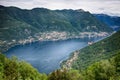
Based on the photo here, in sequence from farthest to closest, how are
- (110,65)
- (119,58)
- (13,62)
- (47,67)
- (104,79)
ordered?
(47,67) < (119,58) < (110,65) < (104,79) < (13,62)

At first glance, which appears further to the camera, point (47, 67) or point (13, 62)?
point (47, 67)

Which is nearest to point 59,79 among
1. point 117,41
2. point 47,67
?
point 47,67

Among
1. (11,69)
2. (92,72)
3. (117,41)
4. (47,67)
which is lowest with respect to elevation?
(47,67)

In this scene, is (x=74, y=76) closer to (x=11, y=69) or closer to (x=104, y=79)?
Result: (x=104, y=79)

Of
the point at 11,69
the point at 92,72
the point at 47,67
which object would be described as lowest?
the point at 47,67

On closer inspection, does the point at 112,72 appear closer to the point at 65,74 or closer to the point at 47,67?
the point at 65,74

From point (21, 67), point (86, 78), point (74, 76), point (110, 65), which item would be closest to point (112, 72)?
point (110, 65)

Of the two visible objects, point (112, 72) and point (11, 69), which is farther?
point (112, 72)

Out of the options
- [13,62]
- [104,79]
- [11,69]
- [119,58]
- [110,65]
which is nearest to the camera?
[11,69]

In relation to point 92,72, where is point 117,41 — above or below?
below

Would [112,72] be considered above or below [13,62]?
below
